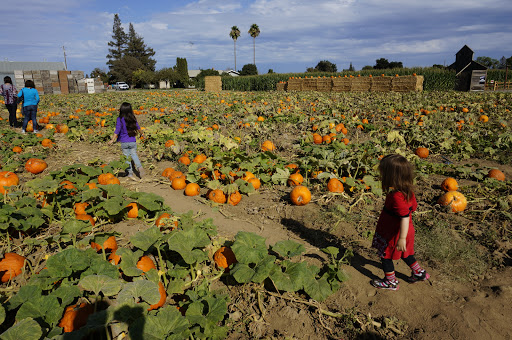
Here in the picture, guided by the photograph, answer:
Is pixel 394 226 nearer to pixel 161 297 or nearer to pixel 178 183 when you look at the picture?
pixel 161 297

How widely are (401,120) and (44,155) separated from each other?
1019cm

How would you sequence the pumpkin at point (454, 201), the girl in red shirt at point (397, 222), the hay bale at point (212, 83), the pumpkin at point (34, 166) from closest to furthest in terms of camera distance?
the girl in red shirt at point (397, 222) < the pumpkin at point (454, 201) < the pumpkin at point (34, 166) < the hay bale at point (212, 83)

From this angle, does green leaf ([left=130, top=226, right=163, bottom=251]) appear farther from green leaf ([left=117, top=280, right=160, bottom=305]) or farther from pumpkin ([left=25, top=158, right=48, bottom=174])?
pumpkin ([left=25, top=158, right=48, bottom=174])

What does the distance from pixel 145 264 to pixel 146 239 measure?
0.23 m

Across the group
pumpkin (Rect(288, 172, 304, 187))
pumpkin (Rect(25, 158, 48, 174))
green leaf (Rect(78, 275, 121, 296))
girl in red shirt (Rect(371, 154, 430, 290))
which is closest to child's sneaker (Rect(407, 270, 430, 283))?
girl in red shirt (Rect(371, 154, 430, 290))

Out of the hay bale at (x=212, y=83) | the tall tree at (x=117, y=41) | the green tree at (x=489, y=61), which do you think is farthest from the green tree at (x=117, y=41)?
the green tree at (x=489, y=61)

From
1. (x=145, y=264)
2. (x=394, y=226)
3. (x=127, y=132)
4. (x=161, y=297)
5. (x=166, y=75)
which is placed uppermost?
(x=166, y=75)

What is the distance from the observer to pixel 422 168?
235 inches

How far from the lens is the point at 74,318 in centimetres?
238

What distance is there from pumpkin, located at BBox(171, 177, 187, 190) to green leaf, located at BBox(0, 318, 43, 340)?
3.66 meters

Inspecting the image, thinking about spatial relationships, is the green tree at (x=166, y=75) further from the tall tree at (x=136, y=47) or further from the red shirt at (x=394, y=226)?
the red shirt at (x=394, y=226)

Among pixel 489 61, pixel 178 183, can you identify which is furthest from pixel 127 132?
pixel 489 61

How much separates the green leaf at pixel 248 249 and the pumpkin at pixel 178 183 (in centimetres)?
279

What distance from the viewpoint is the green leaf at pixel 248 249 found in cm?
295
